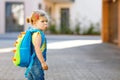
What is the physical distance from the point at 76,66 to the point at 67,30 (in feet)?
84.3

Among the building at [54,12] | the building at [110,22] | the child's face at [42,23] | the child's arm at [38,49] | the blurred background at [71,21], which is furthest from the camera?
the building at [54,12]

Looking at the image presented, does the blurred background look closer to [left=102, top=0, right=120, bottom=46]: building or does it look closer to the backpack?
[left=102, top=0, right=120, bottom=46]: building

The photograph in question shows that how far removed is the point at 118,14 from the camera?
23562 mm

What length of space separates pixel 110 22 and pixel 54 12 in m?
16.9

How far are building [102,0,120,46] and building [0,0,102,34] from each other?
11.6m

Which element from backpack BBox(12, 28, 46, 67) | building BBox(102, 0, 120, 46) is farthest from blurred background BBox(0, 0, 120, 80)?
backpack BBox(12, 28, 46, 67)

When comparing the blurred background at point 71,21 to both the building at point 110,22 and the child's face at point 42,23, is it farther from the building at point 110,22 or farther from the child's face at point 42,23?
the child's face at point 42,23

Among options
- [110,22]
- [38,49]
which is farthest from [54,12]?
[38,49]

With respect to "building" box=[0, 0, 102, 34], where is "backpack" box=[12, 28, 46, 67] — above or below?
below

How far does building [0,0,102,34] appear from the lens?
38.3 meters

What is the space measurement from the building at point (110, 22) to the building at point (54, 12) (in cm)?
1165

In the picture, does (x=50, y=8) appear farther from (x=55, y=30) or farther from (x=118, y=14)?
(x=118, y=14)

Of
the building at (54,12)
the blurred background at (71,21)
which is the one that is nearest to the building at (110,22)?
the blurred background at (71,21)

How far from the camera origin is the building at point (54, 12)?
1510 inches
